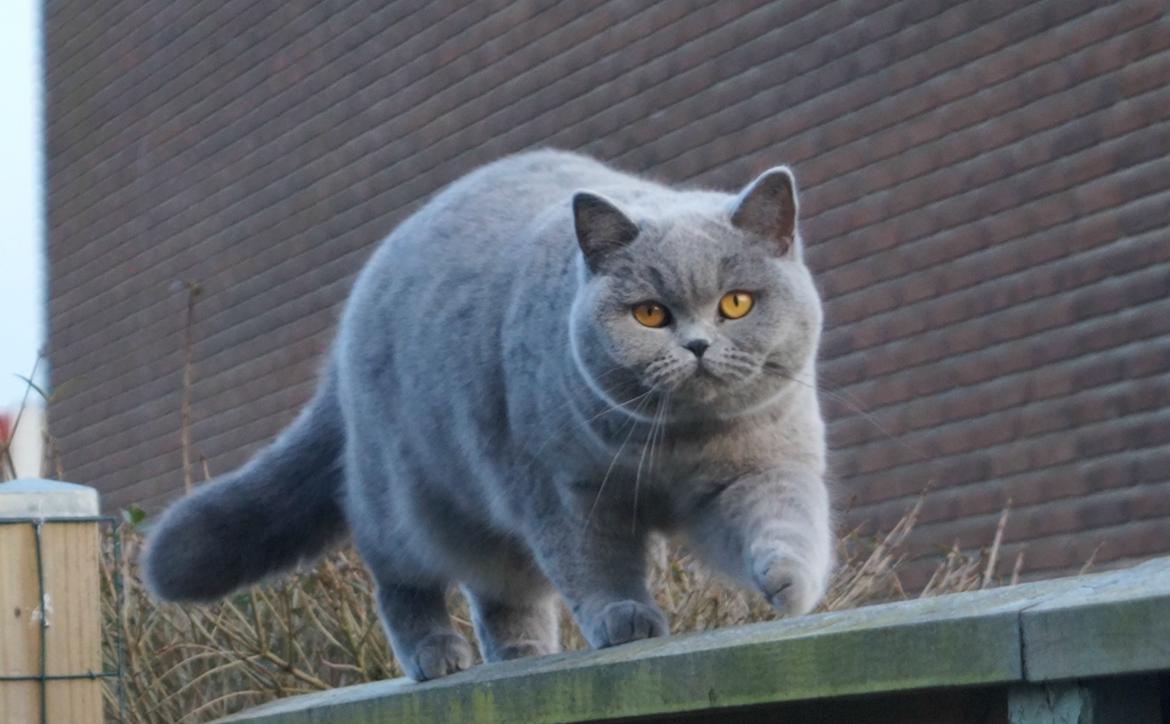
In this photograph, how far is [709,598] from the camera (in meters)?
3.62

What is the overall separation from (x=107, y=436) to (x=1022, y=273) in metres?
6.45

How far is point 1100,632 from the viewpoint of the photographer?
1605 mm

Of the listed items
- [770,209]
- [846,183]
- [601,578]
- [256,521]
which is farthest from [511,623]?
[846,183]

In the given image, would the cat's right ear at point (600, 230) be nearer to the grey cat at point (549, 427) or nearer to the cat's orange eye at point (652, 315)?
the grey cat at point (549, 427)

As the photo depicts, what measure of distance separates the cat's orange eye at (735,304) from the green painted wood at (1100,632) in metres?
0.96

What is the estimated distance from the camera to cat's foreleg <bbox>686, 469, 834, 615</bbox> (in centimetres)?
242

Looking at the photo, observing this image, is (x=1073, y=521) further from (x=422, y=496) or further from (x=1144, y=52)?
(x=422, y=496)

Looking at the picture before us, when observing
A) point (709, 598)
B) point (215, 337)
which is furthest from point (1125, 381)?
point (215, 337)

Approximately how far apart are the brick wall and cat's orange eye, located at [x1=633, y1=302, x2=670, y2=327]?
86.4 inches

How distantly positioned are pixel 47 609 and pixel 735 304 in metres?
1.42

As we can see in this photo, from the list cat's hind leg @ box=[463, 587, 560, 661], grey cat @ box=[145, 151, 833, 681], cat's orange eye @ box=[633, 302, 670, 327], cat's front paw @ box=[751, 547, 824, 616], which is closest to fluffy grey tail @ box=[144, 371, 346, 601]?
grey cat @ box=[145, 151, 833, 681]

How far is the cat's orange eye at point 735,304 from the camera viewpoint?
259 cm

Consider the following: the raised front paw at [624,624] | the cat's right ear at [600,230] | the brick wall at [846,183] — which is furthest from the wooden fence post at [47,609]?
the brick wall at [846,183]

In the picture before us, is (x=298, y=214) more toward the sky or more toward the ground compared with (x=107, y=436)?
more toward the sky
